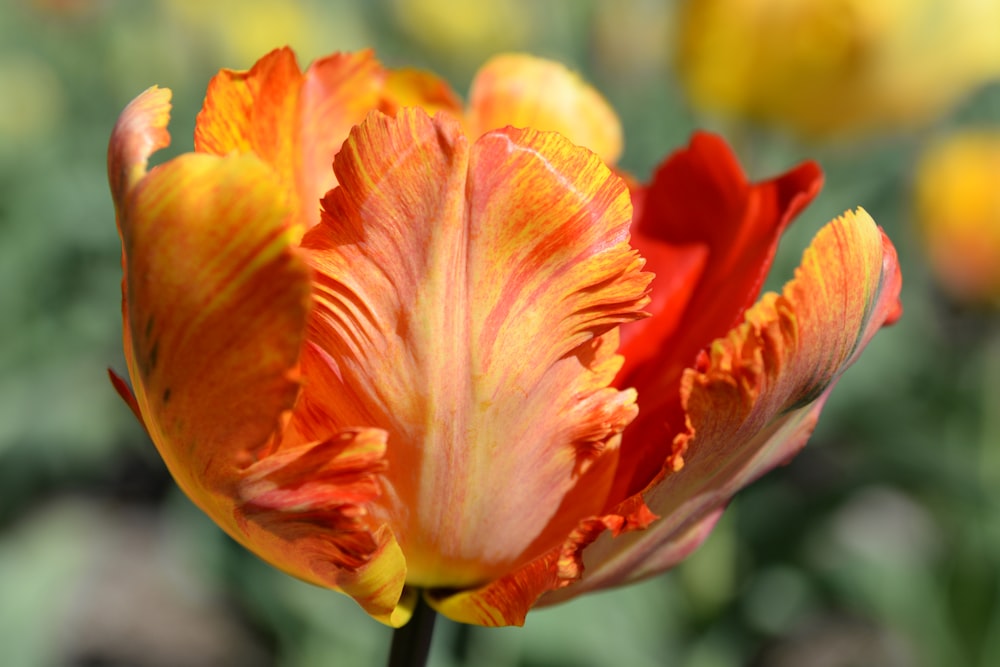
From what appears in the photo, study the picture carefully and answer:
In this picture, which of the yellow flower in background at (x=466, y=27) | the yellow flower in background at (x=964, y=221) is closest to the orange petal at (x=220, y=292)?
the yellow flower in background at (x=964, y=221)

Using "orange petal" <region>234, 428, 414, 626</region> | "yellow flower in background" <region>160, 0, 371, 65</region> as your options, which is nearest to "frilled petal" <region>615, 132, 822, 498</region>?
"orange petal" <region>234, 428, 414, 626</region>

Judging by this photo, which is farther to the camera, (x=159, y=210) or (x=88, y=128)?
(x=88, y=128)

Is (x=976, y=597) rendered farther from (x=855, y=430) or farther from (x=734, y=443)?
(x=734, y=443)

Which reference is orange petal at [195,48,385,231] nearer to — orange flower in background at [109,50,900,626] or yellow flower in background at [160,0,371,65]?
orange flower in background at [109,50,900,626]

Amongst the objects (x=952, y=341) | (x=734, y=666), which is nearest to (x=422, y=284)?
(x=734, y=666)

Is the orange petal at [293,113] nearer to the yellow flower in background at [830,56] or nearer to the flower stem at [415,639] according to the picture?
the flower stem at [415,639]

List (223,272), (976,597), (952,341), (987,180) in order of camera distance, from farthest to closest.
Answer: (952,341)
(987,180)
(976,597)
(223,272)

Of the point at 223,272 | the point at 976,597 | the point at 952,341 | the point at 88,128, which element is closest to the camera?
the point at 223,272
